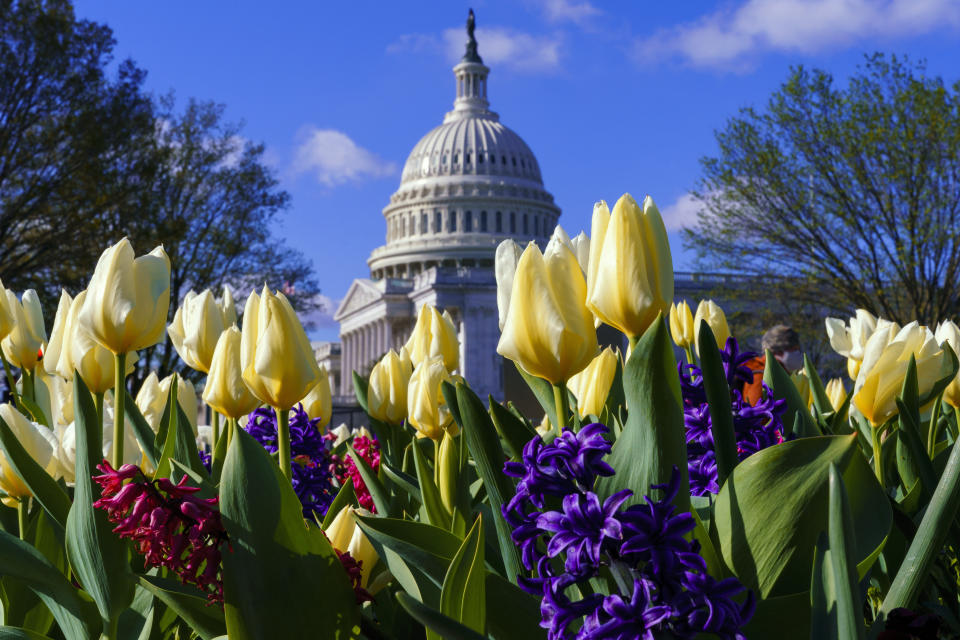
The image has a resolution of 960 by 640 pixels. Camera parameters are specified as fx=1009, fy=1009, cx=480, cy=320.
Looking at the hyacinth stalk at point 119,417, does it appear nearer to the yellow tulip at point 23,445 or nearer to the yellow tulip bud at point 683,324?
the yellow tulip at point 23,445

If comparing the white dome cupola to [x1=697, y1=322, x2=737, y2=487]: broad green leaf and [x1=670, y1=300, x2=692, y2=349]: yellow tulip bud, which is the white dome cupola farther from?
[x1=697, y1=322, x2=737, y2=487]: broad green leaf

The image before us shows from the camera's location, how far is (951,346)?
216 centimetres

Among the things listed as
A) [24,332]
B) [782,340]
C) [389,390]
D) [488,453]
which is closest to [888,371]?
[488,453]

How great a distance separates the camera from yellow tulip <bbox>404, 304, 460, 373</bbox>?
236cm

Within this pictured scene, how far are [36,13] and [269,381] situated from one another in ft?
59.5

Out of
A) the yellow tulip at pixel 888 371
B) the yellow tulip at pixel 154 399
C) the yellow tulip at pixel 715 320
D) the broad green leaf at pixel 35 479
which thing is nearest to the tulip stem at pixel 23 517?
the broad green leaf at pixel 35 479

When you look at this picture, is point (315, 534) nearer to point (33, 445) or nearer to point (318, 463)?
point (33, 445)

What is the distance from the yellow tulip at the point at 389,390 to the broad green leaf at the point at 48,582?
3.05 feet

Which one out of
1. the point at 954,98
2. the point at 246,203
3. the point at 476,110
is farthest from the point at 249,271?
the point at 476,110

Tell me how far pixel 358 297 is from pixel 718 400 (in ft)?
237

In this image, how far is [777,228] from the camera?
20641 millimetres

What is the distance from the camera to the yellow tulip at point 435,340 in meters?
2.36

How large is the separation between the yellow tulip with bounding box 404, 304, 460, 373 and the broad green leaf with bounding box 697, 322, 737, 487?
1311mm

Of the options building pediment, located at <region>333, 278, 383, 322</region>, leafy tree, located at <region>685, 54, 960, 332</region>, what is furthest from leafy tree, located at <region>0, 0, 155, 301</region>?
building pediment, located at <region>333, 278, 383, 322</region>
